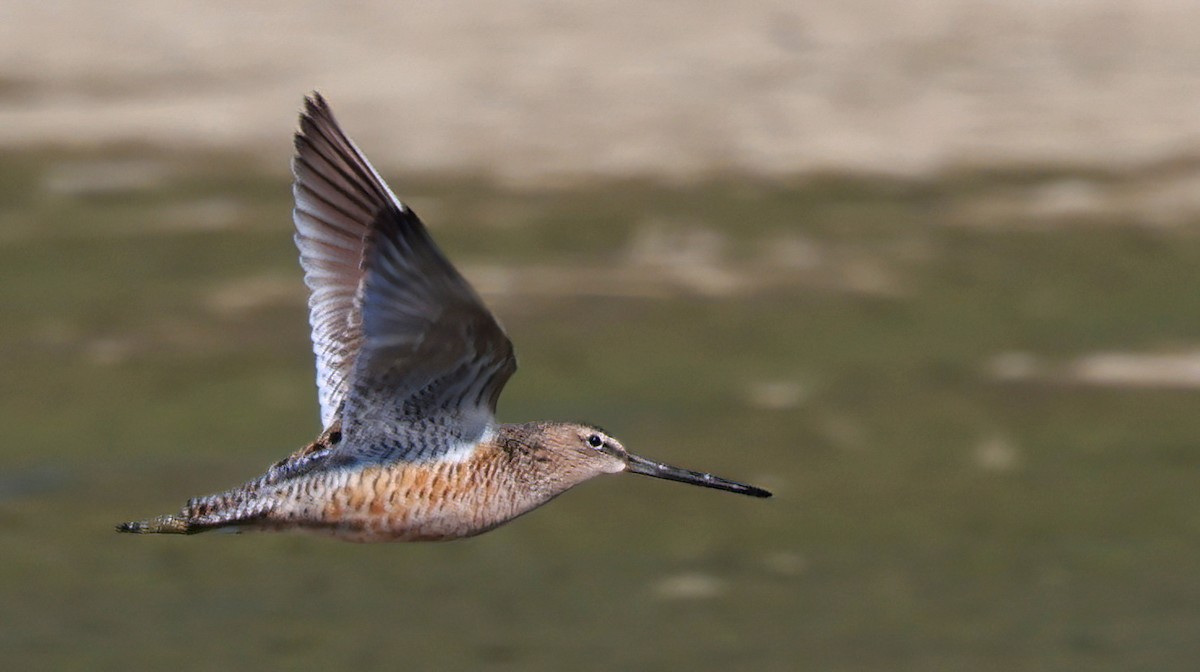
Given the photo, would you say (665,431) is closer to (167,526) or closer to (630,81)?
(630,81)

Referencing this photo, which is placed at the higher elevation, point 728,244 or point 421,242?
point 728,244

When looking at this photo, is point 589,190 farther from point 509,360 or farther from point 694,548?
point 509,360

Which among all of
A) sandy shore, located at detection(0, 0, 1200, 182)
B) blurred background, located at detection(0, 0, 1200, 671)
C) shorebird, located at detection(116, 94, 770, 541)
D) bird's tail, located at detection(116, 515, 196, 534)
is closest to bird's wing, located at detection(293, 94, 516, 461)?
shorebird, located at detection(116, 94, 770, 541)

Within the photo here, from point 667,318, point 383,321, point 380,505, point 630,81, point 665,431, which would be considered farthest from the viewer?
point 630,81

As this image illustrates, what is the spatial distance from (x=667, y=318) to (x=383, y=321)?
677 cm

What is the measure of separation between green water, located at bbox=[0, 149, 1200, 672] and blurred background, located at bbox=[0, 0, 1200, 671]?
0.02 m

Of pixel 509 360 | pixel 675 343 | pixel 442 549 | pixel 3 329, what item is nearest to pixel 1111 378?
pixel 675 343

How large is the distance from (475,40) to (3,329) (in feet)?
14.6

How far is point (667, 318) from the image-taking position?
425 inches

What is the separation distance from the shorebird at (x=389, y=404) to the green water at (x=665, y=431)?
122 inches

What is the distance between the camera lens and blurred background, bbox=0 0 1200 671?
26.8ft

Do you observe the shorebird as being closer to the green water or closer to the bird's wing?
the bird's wing

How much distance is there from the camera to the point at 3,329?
1049 cm

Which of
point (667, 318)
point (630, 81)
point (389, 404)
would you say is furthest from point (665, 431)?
point (389, 404)
